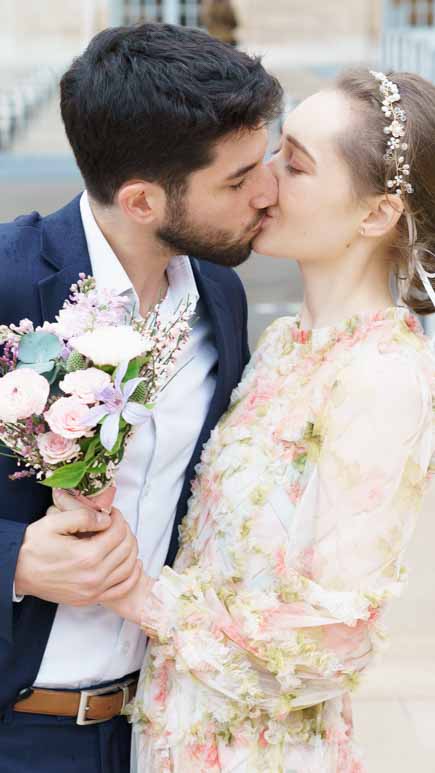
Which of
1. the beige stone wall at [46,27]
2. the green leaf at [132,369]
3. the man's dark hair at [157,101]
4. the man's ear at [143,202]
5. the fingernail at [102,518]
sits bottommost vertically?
the beige stone wall at [46,27]

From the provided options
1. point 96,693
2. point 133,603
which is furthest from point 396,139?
point 96,693

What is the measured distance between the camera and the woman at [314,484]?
88.1 inches

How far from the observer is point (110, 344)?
2.06 m

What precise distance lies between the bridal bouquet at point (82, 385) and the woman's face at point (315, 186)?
462 mm

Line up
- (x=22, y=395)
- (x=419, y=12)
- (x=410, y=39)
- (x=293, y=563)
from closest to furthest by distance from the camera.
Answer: (x=22, y=395)
(x=293, y=563)
(x=410, y=39)
(x=419, y=12)

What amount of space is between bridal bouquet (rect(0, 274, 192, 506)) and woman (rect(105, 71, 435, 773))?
332 millimetres

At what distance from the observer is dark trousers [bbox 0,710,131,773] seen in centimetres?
251

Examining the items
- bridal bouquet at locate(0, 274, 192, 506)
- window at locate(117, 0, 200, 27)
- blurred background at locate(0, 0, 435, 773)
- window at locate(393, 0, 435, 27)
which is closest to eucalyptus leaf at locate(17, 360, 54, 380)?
bridal bouquet at locate(0, 274, 192, 506)

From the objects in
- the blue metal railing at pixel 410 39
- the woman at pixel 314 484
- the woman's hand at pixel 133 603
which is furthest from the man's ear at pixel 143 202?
the blue metal railing at pixel 410 39

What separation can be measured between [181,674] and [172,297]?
2.64 feet

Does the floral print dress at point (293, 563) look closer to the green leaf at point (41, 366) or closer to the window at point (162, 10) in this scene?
the green leaf at point (41, 366)

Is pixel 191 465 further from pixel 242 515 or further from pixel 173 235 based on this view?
pixel 173 235

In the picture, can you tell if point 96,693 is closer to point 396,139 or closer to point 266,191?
point 266,191

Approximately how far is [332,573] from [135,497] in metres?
0.48
